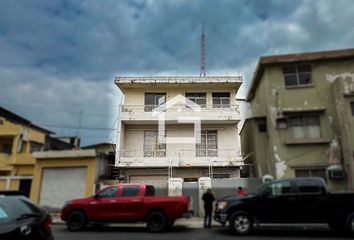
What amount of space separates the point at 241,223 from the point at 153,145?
10.3m

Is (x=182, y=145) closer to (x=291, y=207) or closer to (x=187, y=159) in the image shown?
(x=187, y=159)

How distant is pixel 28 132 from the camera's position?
21.4m

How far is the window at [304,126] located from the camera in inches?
504

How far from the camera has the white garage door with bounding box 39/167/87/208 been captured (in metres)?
15.5

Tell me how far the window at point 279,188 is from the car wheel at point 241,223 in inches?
46.6

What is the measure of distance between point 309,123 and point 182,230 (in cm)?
824

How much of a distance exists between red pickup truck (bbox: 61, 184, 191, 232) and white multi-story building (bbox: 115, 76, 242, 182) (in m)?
6.34

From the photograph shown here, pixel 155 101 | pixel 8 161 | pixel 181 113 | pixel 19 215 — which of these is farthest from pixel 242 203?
pixel 8 161

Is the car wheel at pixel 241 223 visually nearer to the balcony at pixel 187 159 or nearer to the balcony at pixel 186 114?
the balcony at pixel 187 159

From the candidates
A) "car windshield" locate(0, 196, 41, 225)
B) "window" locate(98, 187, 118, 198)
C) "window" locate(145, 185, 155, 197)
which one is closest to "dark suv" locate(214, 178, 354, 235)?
"window" locate(145, 185, 155, 197)

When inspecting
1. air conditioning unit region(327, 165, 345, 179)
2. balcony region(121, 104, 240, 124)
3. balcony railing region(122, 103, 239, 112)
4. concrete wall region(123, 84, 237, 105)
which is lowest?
air conditioning unit region(327, 165, 345, 179)

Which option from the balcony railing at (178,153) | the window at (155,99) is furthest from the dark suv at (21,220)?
the window at (155,99)

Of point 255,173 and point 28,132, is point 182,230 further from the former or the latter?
point 28,132

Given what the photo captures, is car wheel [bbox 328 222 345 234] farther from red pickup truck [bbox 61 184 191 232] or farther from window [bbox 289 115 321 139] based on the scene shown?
window [bbox 289 115 321 139]
